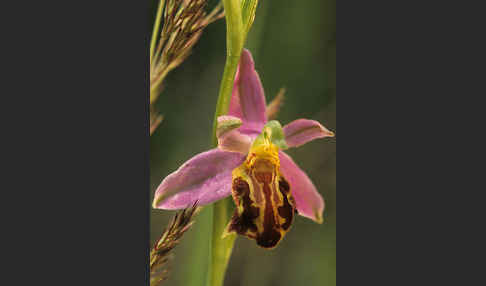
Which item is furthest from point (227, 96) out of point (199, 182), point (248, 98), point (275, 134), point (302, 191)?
point (302, 191)

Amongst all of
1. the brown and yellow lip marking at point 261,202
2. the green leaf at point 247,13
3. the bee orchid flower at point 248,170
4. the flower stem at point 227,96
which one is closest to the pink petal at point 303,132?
the bee orchid flower at point 248,170

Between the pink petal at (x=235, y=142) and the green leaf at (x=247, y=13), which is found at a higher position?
the green leaf at (x=247, y=13)

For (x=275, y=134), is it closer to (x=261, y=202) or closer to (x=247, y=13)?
(x=261, y=202)

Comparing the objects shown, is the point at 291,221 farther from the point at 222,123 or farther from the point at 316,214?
the point at 222,123

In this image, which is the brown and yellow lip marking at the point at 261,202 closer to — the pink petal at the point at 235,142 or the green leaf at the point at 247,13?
the pink petal at the point at 235,142

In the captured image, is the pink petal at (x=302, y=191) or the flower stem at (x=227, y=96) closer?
the flower stem at (x=227, y=96)

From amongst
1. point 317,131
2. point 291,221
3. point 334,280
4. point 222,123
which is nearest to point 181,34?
point 222,123

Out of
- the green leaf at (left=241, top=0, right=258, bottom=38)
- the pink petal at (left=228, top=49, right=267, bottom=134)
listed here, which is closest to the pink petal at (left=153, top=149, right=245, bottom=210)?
the pink petal at (left=228, top=49, right=267, bottom=134)
